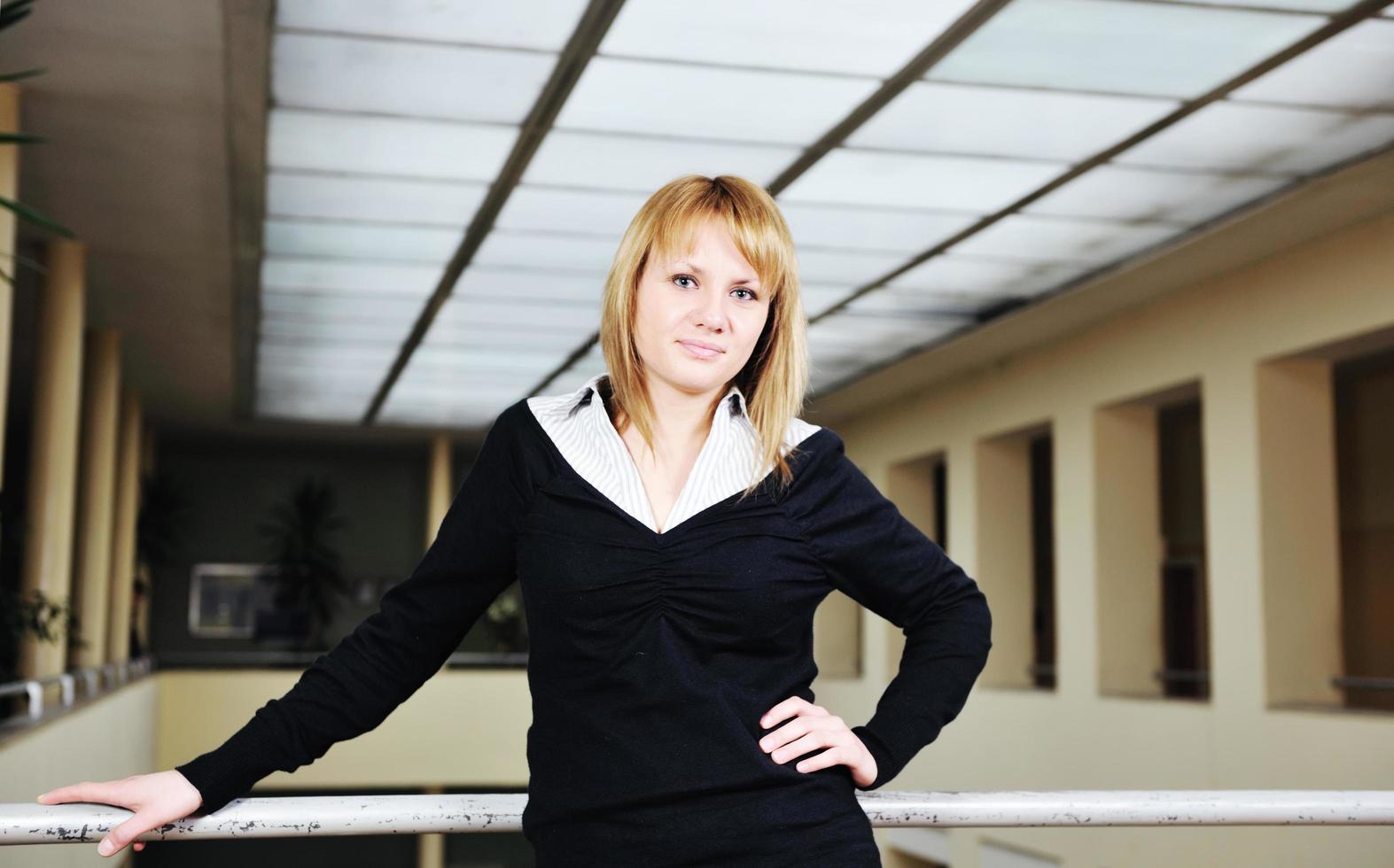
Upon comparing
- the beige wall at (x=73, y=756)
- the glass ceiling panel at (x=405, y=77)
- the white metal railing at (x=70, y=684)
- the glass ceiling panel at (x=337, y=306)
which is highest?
the glass ceiling panel at (x=405, y=77)

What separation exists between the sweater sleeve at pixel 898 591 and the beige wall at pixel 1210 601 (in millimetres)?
5252

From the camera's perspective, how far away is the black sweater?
140 cm

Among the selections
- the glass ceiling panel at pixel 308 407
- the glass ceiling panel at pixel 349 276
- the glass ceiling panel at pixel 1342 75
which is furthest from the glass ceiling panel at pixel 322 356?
the glass ceiling panel at pixel 1342 75

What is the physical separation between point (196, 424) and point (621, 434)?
50.5 feet

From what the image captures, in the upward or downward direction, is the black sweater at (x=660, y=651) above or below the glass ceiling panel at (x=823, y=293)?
below

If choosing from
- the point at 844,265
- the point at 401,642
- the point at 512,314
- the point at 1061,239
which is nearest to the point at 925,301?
the point at 844,265

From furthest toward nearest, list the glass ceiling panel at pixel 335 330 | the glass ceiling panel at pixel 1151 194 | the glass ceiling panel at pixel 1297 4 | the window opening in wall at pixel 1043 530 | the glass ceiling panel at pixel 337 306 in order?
the window opening in wall at pixel 1043 530 → the glass ceiling panel at pixel 335 330 → the glass ceiling panel at pixel 337 306 → the glass ceiling panel at pixel 1151 194 → the glass ceiling panel at pixel 1297 4

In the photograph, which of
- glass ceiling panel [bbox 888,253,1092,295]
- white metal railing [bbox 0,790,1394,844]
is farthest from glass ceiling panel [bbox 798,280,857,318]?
white metal railing [bbox 0,790,1394,844]

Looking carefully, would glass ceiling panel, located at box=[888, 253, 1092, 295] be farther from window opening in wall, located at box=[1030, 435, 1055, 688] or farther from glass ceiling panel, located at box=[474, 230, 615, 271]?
window opening in wall, located at box=[1030, 435, 1055, 688]

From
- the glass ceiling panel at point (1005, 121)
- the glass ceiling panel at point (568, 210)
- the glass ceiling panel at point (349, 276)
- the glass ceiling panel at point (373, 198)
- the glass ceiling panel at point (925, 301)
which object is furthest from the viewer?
the glass ceiling panel at point (925, 301)

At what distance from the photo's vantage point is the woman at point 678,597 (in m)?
1.41

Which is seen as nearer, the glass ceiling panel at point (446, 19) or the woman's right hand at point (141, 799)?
the woman's right hand at point (141, 799)

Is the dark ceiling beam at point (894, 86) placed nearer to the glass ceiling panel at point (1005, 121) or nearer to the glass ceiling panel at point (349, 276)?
the glass ceiling panel at point (1005, 121)

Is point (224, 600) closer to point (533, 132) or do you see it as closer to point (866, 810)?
point (533, 132)
